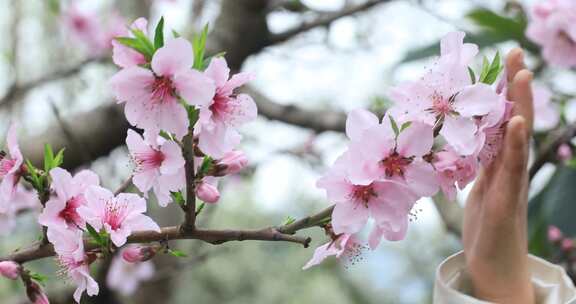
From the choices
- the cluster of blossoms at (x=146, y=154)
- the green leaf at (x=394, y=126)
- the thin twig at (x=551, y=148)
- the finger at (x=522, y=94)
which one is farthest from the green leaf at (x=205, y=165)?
the thin twig at (x=551, y=148)

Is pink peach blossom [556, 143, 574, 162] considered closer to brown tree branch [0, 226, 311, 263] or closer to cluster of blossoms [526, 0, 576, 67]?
cluster of blossoms [526, 0, 576, 67]

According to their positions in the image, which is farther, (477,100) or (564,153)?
(564,153)

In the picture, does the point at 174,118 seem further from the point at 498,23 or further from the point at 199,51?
the point at 498,23

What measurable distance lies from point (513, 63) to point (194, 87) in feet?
0.82

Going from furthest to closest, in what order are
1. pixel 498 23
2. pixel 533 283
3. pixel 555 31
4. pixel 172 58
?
pixel 498 23 → pixel 555 31 → pixel 533 283 → pixel 172 58

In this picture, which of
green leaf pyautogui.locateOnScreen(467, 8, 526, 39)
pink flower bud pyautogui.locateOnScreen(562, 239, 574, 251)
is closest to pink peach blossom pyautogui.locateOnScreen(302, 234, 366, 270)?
pink flower bud pyautogui.locateOnScreen(562, 239, 574, 251)

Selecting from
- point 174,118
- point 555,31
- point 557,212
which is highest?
point 174,118

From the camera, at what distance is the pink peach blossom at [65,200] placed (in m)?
0.38

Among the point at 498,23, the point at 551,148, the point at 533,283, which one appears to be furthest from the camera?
the point at 498,23

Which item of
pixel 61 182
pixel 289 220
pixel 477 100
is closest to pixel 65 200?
pixel 61 182

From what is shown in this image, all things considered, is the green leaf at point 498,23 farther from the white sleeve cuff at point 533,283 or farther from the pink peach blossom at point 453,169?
the pink peach blossom at point 453,169

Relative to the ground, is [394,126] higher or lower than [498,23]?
higher

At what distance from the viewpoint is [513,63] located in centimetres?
49

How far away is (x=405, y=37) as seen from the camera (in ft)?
8.50
